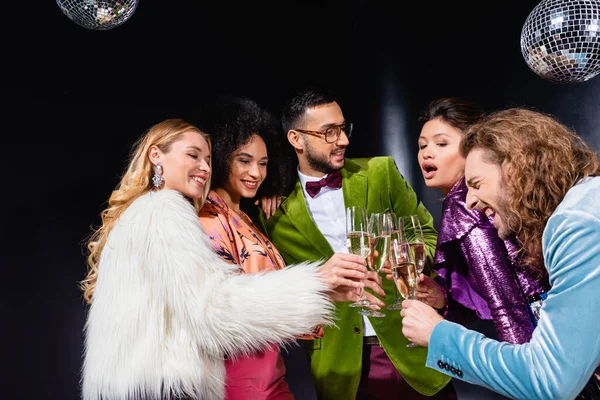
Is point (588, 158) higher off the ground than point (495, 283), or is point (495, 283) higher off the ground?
point (588, 158)

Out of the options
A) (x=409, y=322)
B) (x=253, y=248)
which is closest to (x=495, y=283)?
(x=409, y=322)

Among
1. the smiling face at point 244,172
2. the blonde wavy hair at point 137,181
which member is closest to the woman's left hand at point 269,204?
the smiling face at point 244,172

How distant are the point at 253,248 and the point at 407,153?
2.15 meters

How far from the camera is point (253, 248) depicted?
8.25ft

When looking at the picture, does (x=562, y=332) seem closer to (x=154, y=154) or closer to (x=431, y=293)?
(x=431, y=293)

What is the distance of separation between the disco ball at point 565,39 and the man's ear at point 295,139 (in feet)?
4.52

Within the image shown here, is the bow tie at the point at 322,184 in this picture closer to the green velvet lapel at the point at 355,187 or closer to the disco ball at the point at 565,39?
the green velvet lapel at the point at 355,187

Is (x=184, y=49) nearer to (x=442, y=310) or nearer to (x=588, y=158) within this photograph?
(x=442, y=310)

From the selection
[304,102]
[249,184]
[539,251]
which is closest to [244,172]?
[249,184]

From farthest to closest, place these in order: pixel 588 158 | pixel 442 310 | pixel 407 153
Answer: pixel 407 153, pixel 442 310, pixel 588 158

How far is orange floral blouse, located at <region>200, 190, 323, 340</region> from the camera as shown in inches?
93.9

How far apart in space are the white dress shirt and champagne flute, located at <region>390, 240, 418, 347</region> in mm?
982

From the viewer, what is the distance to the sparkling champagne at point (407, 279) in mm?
2025

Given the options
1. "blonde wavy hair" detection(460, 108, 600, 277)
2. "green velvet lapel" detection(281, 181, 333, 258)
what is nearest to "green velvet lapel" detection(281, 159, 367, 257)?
"green velvet lapel" detection(281, 181, 333, 258)
